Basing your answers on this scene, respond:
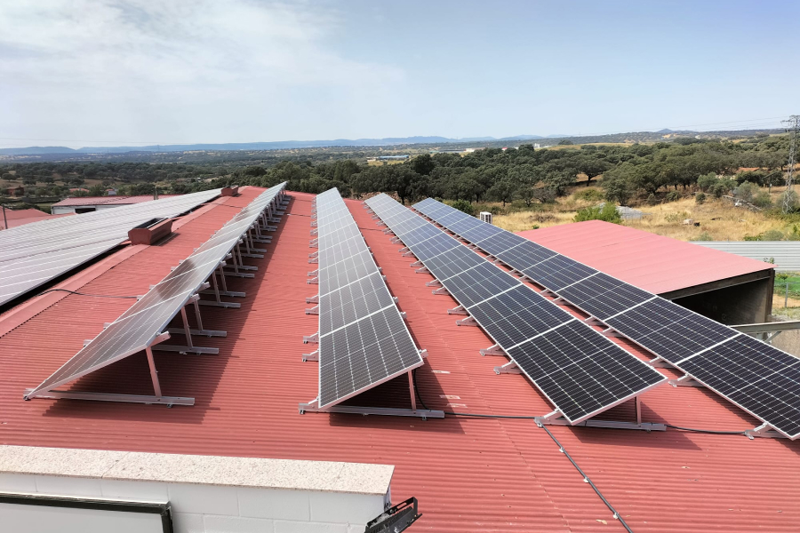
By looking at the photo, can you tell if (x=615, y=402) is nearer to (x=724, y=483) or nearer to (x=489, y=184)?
(x=724, y=483)

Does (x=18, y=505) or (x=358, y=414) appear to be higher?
(x=18, y=505)

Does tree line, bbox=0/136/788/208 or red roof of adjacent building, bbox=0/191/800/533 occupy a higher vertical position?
tree line, bbox=0/136/788/208

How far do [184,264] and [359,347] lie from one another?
682 centimetres

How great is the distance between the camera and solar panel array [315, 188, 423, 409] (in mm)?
7609

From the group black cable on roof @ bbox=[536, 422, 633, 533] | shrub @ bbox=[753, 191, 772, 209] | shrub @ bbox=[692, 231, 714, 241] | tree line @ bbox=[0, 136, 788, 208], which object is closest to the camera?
black cable on roof @ bbox=[536, 422, 633, 533]

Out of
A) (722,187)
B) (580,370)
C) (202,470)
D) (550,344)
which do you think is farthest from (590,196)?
(202,470)

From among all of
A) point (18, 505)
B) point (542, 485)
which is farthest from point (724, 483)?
point (18, 505)

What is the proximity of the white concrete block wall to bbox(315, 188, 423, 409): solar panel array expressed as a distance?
2.91 meters

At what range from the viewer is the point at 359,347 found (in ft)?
28.4

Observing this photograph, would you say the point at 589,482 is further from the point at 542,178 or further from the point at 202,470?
the point at 542,178

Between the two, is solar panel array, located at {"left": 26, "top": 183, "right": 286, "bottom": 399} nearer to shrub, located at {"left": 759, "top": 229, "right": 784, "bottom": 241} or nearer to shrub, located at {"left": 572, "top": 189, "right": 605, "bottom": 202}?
shrub, located at {"left": 759, "top": 229, "right": 784, "bottom": 241}

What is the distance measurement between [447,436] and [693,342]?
6.76 m

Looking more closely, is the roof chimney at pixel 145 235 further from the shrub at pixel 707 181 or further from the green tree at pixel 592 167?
the green tree at pixel 592 167

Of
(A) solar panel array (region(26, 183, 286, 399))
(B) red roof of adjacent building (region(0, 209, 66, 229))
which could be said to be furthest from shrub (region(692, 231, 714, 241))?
(B) red roof of adjacent building (region(0, 209, 66, 229))
